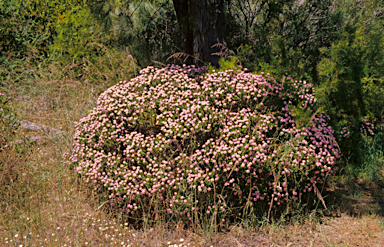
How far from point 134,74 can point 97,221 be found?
9.91ft

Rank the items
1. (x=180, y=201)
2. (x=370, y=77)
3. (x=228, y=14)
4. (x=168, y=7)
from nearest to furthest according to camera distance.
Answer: (x=180, y=201)
(x=370, y=77)
(x=228, y=14)
(x=168, y=7)

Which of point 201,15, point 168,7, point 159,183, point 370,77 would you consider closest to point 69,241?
point 159,183

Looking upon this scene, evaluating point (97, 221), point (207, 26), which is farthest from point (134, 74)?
point (97, 221)

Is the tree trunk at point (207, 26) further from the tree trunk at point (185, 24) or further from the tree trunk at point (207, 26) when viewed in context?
the tree trunk at point (185, 24)

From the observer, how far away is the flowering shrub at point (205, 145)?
11.0 feet

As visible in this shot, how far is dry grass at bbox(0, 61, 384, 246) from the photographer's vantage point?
3.05m

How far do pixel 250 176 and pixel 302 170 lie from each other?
1.99ft

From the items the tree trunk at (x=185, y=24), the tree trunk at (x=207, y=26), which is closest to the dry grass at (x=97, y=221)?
the tree trunk at (x=207, y=26)

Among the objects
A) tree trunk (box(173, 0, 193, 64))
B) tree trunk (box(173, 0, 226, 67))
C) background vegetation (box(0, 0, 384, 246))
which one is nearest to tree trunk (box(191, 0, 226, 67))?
tree trunk (box(173, 0, 226, 67))

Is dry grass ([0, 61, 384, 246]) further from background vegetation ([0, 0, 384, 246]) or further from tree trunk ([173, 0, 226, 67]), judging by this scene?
tree trunk ([173, 0, 226, 67])

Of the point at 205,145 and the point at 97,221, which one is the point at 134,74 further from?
the point at 97,221

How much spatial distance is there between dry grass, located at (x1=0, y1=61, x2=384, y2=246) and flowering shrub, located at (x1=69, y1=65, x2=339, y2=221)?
0.24 m

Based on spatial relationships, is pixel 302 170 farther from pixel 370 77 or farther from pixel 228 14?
pixel 228 14

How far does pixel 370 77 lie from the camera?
4.95m
